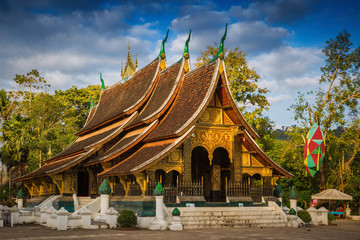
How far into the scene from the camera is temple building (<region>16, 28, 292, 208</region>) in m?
16.6

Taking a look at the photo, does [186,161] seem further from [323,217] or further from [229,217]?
[323,217]

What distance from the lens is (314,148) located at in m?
22.2

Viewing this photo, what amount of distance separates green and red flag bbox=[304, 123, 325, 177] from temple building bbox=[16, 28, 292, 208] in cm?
352

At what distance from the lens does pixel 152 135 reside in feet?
59.7

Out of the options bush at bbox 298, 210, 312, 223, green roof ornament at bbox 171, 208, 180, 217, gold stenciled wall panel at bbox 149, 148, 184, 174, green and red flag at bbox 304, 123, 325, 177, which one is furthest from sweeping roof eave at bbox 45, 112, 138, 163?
bush at bbox 298, 210, 312, 223

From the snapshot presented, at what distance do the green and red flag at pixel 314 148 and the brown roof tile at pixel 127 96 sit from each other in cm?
890

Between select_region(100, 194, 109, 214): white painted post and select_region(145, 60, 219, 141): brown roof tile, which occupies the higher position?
select_region(145, 60, 219, 141): brown roof tile

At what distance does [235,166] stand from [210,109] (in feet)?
8.96

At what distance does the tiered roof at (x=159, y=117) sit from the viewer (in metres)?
16.9

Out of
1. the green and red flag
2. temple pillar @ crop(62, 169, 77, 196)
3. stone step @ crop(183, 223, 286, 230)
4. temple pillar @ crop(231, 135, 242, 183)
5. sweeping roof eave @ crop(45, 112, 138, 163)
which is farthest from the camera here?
the green and red flag

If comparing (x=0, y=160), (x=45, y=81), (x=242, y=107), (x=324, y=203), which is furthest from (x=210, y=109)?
(x=45, y=81)

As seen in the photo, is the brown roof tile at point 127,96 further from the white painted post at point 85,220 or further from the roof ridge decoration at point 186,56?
the white painted post at point 85,220

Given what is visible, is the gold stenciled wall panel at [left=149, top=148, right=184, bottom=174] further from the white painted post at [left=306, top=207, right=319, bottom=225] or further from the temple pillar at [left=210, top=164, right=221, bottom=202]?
the white painted post at [left=306, top=207, right=319, bottom=225]

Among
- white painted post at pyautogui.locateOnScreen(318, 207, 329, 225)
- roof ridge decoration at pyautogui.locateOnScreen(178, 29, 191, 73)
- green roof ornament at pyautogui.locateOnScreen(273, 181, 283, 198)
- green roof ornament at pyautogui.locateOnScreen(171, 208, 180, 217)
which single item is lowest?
white painted post at pyautogui.locateOnScreen(318, 207, 329, 225)
